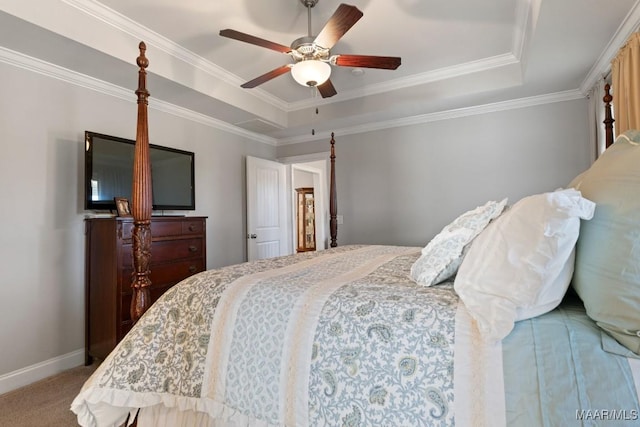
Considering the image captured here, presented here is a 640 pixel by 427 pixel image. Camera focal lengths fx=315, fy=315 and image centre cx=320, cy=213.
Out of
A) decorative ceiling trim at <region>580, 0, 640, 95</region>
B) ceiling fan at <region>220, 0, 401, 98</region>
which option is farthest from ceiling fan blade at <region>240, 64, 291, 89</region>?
decorative ceiling trim at <region>580, 0, 640, 95</region>

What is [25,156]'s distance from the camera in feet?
7.76

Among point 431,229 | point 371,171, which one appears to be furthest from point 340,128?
point 431,229

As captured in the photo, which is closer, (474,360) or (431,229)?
(474,360)

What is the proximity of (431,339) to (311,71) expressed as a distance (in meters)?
1.97

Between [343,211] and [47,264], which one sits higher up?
[343,211]

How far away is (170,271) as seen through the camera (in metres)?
2.80

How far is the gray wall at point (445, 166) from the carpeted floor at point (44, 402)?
324 cm

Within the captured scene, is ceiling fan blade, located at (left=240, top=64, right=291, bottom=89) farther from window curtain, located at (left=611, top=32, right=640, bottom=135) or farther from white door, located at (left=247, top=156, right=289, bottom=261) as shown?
window curtain, located at (left=611, top=32, right=640, bottom=135)

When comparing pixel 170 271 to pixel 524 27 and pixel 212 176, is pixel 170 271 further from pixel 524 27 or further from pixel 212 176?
pixel 524 27

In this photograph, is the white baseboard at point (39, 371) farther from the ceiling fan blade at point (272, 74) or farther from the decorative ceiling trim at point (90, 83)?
the ceiling fan blade at point (272, 74)

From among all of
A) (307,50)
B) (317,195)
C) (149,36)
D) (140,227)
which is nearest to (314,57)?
(307,50)

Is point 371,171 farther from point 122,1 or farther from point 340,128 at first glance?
point 122,1

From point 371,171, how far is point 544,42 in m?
2.30

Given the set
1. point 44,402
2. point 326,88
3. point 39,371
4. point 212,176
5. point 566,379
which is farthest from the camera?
point 212,176
